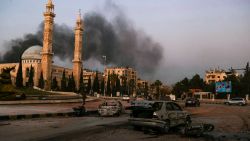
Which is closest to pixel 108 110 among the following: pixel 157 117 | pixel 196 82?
pixel 157 117

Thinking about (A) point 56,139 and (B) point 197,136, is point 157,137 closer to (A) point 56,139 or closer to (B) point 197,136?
(B) point 197,136

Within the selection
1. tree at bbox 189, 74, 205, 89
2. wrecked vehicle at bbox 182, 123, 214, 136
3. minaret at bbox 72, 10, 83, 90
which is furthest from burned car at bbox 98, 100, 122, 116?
tree at bbox 189, 74, 205, 89

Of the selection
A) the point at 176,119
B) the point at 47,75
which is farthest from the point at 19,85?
the point at 176,119

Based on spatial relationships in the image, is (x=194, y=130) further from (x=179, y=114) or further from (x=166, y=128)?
(x=179, y=114)

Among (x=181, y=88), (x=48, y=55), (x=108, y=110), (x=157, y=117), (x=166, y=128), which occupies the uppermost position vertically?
(x=48, y=55)

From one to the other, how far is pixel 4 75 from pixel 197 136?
36717mm

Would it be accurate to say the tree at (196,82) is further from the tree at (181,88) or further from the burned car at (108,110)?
the burned car at (108,110)

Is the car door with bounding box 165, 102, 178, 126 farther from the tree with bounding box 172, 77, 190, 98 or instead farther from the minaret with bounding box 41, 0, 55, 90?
the tree with bounding box 172, 77, 190, 98

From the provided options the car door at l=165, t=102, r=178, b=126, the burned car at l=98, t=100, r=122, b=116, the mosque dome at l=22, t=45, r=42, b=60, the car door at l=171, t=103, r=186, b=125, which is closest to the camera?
the car door at l=165, t=102, r=178, b=126

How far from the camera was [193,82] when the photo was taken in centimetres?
15638

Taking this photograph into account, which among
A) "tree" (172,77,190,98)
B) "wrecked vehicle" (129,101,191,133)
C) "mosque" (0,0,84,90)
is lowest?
"wrecked vehicle" (129,101,191,133)

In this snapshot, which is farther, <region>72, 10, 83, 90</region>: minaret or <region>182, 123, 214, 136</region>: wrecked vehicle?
<region>72, 10, 83, 90</region>: minaret

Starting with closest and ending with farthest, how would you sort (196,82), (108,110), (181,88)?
(108,110), (181,88), (196,82)

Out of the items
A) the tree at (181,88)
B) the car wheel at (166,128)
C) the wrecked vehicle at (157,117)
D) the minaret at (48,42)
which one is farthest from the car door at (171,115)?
the tree at (181,88)
